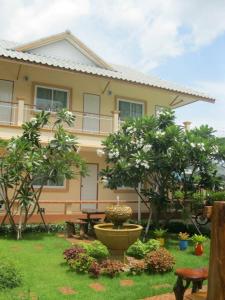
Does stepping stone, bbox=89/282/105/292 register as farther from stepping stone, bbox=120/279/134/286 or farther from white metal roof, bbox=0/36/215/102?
white metal roof, bbox=0/36/215/102

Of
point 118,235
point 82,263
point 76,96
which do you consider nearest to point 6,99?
point 76,96

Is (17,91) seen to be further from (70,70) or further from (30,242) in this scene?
(30,242)

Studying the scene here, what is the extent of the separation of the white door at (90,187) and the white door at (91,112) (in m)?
1.91

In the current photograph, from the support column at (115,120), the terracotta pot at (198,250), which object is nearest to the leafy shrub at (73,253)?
the terracotta pot at (198,250)

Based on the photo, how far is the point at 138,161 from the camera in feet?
41.2

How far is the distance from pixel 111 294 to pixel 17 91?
11.9 metres

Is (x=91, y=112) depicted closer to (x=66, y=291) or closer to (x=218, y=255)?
(x=66, y=291)

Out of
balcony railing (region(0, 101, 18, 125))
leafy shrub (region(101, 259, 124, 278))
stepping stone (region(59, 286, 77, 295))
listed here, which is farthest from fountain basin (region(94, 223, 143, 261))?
balcony railing (region(0, 101, 18, 125))

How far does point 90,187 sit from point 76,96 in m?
4.39

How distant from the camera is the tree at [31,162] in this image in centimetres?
1229

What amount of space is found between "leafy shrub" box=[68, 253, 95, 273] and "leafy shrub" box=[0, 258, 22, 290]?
1340 millimetres

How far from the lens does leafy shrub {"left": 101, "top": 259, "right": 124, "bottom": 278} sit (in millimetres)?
8086

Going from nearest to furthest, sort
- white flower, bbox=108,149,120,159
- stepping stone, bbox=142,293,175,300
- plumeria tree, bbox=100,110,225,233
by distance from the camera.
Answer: stepping stone, bbox=142,293,175,300
plumeria tree, bbox=100,110,225,233
white flower, bbox=108,149,120,159

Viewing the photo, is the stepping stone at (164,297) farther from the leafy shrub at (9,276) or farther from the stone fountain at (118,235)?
the leafy shrub at (9,276)
